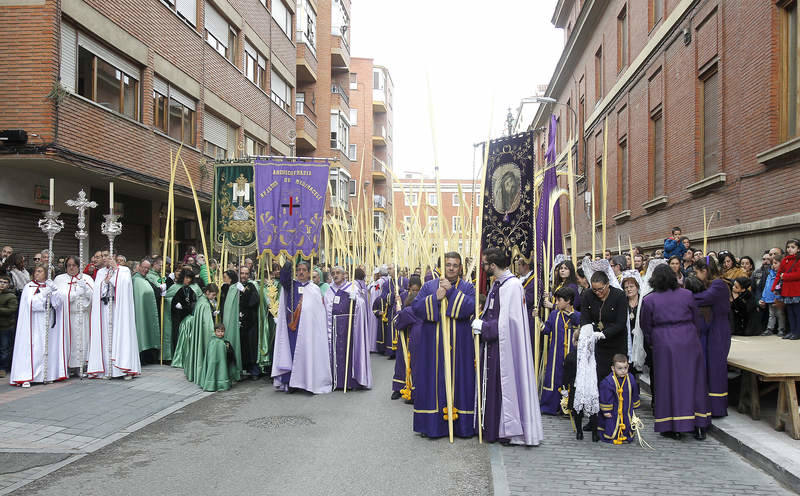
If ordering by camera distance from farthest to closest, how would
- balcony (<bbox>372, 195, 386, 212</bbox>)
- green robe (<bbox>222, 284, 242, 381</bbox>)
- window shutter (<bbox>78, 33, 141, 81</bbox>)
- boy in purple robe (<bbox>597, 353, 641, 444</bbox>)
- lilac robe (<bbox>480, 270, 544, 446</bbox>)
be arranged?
balcony (<bbox>372, 195, 386, 212</bbox>)
window shutter (<bbox>78, 33, 141, 81</bbox>)
green robe (<bbox>222, 284, 242, 381</bbox>)
boy in purple robe (<bbox>597, 353, 641, 444</bbox>)
lilac robe (<bbox>480, 270, 544, 446</bbox>)

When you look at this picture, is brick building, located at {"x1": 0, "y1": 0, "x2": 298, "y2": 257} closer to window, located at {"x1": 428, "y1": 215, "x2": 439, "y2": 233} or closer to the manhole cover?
window, located at {"x1": 428, "y1": 215, "x2": 439, "y2": 233}

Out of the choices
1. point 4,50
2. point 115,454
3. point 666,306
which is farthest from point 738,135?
point 4,50

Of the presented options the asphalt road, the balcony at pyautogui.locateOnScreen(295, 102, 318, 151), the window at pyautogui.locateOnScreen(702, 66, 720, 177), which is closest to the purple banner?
the asphalt road

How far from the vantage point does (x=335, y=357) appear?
10.3 metres

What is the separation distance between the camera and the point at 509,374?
680cm

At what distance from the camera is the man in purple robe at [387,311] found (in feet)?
44.2

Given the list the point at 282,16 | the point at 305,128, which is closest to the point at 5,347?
the point at 282,16

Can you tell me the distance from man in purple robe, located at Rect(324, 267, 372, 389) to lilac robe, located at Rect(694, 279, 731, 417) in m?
4.97

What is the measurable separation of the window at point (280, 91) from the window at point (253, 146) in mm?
2837

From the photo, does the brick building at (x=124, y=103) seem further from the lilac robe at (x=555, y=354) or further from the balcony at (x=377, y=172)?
the balcony at (x=377, y=172)

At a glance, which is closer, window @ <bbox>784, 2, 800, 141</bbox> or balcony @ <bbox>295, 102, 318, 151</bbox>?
window @ <bbox>784, 2, 800, 141</bbox>

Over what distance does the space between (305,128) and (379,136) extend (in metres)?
25.8

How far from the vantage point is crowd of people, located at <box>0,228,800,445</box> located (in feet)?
23.0

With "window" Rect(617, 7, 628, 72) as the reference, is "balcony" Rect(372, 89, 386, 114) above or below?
above
